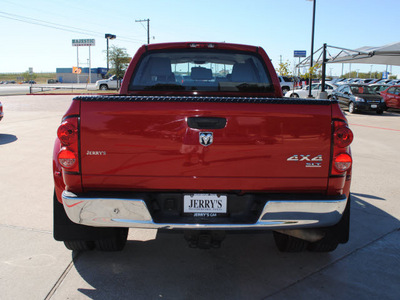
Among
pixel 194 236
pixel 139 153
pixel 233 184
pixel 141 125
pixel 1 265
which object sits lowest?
pixel 1 265

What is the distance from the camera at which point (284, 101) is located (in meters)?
2.65

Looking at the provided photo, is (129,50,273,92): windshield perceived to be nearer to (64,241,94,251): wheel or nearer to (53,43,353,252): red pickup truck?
(53,43,353,252): red pickup truck

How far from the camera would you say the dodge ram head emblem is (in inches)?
102

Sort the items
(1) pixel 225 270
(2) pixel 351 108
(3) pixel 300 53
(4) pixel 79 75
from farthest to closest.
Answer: (4) pixel 79 75 → (3) pixel 300 53 → (2) pixel 351 108 → (1) pixel 225 270

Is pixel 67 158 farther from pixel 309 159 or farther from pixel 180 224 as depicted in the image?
pixel 309 159

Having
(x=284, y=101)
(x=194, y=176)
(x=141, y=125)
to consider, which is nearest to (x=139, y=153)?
(x=141, y=125)

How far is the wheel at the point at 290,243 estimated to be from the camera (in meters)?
3.52

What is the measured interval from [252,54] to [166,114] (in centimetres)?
212

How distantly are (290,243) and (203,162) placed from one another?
147cm

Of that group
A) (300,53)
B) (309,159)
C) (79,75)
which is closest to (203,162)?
(309,159)

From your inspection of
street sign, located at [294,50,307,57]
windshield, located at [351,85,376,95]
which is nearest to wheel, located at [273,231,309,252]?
windshield, located at [351,85,376,95]

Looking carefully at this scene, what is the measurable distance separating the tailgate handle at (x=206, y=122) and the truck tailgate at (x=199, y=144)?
22 millimetres

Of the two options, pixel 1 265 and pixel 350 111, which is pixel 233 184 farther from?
pixel 350 111

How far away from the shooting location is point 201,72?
4.19m
